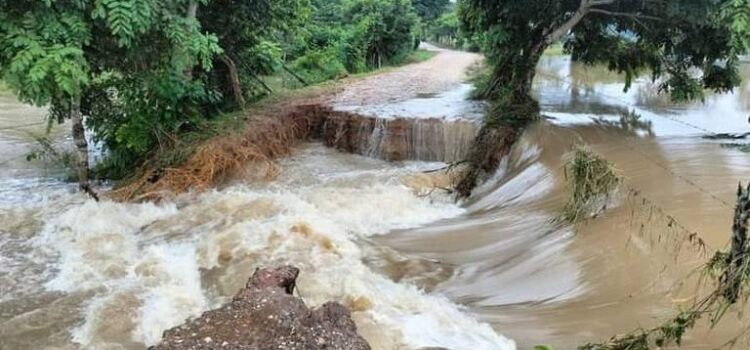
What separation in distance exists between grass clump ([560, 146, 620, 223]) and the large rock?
11.9 ft

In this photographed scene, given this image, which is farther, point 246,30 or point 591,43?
point 591,43

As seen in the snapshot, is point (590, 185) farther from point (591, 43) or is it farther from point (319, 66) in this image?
point (319, 66)

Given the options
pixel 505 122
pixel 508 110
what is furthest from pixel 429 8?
pixel 505 122

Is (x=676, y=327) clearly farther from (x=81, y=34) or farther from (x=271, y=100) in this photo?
(x=271, y=100)

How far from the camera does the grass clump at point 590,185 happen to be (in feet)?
20.5

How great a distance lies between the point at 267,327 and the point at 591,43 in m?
11.1

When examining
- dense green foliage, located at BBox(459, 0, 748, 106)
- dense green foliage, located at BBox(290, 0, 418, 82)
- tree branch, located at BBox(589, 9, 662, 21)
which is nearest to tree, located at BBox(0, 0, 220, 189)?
dense green foliage, located at BBox(459, 0, 748, 106)

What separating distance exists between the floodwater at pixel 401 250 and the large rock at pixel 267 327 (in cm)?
147

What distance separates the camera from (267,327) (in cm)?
317

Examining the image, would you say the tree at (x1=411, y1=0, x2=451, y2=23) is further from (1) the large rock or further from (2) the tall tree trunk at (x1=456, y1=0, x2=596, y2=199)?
(1) the large rock

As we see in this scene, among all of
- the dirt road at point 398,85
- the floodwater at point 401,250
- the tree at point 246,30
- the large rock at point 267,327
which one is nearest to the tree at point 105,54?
the floodwater at point 401,250

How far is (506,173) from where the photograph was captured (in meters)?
9.29

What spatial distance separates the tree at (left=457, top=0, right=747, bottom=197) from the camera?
9.54m

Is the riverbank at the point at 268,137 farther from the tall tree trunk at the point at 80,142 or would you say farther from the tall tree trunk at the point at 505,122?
the tall tree trunk at the point at 505,122
